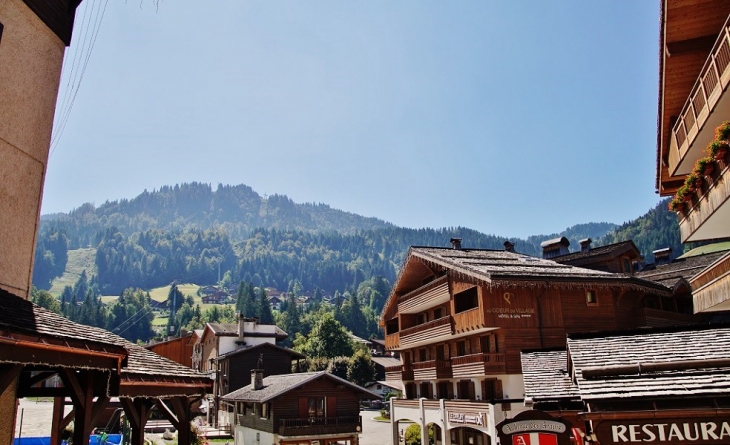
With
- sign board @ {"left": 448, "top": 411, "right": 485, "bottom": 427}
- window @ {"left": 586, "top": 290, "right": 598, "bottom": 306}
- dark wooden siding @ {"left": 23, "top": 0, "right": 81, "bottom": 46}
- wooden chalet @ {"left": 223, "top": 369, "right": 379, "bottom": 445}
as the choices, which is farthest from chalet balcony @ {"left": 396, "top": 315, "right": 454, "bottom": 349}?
dark wooden siding @ {"left": 23, "top": 0, "right": 81, "bottom": 46}

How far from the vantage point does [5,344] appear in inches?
242

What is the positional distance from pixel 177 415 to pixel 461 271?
20.6 m

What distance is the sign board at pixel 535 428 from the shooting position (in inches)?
327

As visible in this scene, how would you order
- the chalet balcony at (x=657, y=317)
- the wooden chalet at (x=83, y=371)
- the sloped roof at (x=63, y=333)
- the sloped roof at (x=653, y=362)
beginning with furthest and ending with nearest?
the chalet balcony at (x=657, y=317) → the sloped roof at (x=653, y=362) → the sloped roof at (x=63, y=333) → the wooden chalet at (x=83, y=371)

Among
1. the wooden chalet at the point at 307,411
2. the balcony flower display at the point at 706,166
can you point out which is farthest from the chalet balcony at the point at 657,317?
the wooden chalet at the point at 307,411

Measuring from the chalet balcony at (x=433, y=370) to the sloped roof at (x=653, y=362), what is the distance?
2056 centimetres

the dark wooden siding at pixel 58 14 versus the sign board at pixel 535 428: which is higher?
the dark wooden siding at pixel 58 14

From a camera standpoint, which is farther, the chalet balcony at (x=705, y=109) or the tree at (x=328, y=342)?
the tree at (x=328, y=342)

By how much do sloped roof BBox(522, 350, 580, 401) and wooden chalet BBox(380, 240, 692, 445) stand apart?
8314 mm

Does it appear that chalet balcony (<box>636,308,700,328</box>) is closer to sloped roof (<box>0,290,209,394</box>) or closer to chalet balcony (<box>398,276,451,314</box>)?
chalet balcony (<box>398,276,451,314</box>)

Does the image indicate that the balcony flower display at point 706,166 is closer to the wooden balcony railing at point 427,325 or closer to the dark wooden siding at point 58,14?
the dark wooden siding at point 58,14

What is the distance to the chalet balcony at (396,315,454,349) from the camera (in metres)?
32.8

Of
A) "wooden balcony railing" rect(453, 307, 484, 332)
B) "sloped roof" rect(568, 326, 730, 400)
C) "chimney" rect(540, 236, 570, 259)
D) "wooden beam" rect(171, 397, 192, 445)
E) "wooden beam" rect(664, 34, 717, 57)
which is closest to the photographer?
"sloped roof" rect(568, 326, 730, 400)

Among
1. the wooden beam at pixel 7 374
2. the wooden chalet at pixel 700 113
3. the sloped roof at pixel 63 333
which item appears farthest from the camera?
the wooden chalet at pixel 700 113
